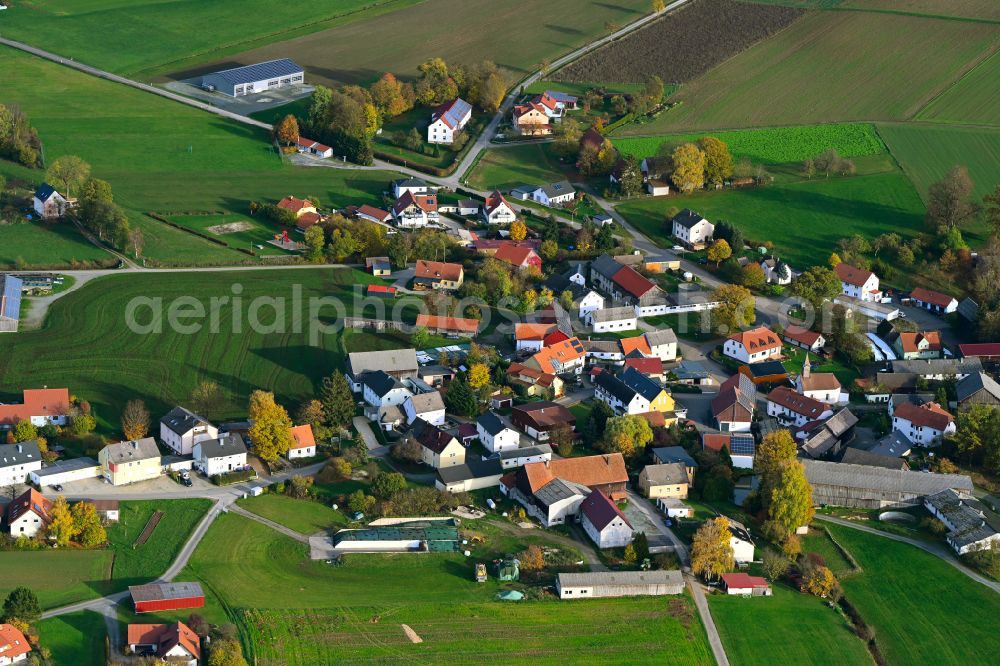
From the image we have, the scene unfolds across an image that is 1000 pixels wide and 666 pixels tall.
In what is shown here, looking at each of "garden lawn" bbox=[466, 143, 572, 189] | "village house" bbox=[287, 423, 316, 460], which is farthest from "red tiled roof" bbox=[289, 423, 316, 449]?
"garden lawn" bbox=[466, 143, 572, 189]

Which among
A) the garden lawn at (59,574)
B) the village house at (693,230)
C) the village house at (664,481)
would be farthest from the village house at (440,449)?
the village house at (693,230)

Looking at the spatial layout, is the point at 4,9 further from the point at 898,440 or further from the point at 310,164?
the point at 898,440

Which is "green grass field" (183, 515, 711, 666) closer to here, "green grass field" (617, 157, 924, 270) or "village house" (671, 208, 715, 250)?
"village house" (671, 208, 715, 250)

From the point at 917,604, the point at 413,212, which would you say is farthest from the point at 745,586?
the point at 413,212

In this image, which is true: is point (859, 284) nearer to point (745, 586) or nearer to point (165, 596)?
point (745, 586)

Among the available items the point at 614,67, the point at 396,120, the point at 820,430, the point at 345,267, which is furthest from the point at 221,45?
the point at 820,430
